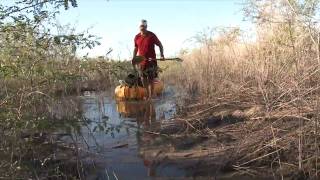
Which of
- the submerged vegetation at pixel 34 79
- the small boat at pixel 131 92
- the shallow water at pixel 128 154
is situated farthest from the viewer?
the small boat at pixel 131 92

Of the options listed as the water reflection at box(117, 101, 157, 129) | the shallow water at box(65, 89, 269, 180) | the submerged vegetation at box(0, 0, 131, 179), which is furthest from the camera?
the water reflection at box(117, 101, 157, 129)

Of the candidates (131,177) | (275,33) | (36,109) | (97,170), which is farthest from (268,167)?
(275,33)

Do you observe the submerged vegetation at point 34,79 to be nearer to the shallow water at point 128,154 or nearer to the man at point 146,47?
the shallow water at point 128,154

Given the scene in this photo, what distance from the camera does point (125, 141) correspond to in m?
7.05

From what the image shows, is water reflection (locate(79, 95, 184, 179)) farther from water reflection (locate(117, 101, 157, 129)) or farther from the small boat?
the small boat

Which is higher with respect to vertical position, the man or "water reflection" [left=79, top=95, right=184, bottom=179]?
the man

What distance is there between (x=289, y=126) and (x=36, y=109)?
103 inches

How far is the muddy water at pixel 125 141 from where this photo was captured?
5.38 m

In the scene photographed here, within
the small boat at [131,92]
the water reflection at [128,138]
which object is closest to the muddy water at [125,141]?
the water reflection at [128,138]

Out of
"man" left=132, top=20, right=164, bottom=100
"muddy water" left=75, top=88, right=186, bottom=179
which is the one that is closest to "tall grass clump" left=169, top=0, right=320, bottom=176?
"muddy water" left=75, top=88, right=186, bottom=179

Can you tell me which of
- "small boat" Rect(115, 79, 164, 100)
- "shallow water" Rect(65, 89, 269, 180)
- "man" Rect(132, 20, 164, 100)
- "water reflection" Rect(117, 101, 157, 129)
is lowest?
"shallow water" Rect(65, 89, 269, 180)

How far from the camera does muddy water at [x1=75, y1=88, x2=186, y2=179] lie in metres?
5.38

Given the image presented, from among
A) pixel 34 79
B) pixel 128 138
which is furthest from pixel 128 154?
pixel 34 79

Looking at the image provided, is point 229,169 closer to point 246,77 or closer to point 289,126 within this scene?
point 289,126
